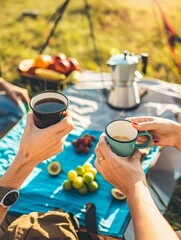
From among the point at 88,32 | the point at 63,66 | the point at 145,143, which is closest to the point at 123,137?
the point at 145,143

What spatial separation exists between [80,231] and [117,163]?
44cm

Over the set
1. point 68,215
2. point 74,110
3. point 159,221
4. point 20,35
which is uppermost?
point 159,221

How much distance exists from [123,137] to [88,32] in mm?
3327

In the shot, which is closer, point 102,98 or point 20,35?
point 102,98

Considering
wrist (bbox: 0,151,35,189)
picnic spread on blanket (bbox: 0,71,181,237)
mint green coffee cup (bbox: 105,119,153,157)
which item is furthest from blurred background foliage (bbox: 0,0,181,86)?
wrist (bbox: 0,151,35,189)

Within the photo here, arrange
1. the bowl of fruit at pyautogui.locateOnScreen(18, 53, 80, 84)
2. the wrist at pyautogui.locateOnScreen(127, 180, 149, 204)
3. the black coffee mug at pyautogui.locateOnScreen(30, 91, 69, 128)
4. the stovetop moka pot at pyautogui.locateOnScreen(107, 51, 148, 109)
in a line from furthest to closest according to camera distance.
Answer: the bowl of fruit at pyautogui.locateOnScreen(18, 53, 80, 84) → the stovetop moka pot at pyautogui.locateOnScreen(107, 51, 148, 109) → the black coffee mug at pyautogui.locateOnScreen(30, 91, 69, 128) → the wrist at pyautogui.locateOnScreen(127, 180, 149, 204)

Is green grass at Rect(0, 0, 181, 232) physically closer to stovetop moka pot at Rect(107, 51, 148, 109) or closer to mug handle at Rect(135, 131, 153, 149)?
stovetop moka pot at Rect(107, 51, 148, 109)

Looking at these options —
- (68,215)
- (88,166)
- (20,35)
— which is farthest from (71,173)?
(20,35)

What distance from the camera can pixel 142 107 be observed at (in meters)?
2.50

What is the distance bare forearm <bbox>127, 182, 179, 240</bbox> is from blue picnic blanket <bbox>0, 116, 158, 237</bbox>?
1.27 ft

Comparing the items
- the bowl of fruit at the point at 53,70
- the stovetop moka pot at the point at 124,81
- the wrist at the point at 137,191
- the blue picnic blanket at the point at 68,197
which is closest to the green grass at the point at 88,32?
the bowl of fruit at the point at 53,70

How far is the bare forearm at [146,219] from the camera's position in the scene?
115 cm

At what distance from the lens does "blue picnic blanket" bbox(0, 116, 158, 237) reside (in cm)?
165

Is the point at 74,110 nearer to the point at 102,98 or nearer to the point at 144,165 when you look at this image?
the point at 102,98
